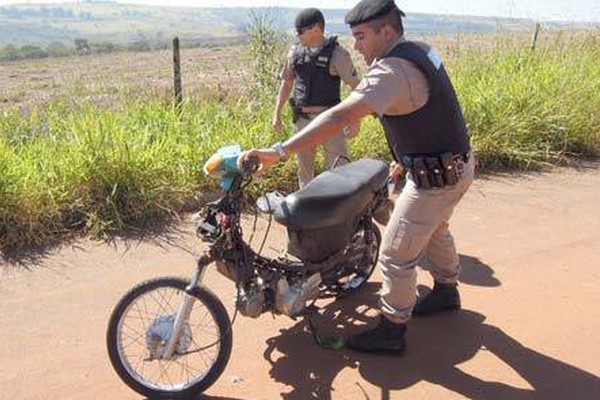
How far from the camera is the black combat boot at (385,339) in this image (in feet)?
12.9

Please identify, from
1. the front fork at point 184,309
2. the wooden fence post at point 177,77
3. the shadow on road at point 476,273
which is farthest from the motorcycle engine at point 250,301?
the wooden fence post at point 177,77

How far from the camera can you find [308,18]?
5375mm

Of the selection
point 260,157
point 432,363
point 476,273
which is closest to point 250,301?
point 260,157

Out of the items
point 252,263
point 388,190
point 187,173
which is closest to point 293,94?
point 187,173

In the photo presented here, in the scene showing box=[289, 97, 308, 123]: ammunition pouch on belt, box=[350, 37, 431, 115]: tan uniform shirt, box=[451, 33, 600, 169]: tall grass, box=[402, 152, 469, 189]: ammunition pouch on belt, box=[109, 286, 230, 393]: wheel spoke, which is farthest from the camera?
box=[451, 33, 600, 169]: tall grass

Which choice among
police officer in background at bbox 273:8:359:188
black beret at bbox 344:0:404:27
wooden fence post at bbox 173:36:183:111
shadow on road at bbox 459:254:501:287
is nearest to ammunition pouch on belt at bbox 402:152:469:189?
black beret at bbox 344:0:404:27

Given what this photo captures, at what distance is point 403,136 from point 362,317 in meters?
1.35

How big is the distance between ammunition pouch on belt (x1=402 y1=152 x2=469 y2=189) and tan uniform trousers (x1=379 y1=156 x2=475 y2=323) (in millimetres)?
49

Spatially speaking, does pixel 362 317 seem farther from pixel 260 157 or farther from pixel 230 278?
pixel 260 157

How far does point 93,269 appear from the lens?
201 inches

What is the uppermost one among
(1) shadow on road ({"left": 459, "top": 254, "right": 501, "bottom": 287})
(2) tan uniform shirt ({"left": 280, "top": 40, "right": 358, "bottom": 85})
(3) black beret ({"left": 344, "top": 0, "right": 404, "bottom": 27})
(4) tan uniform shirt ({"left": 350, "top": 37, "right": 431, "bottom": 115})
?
(3) black beret ({"left": 344, "top": 0, "right": 404, "bottom": 27})

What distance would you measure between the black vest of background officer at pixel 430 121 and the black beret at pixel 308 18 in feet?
6.25

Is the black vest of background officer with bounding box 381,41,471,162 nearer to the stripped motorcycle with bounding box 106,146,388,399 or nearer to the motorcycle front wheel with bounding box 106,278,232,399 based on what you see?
the stripped motorcycle with bounding box 106,146,388,399

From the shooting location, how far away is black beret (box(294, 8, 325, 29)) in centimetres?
537
